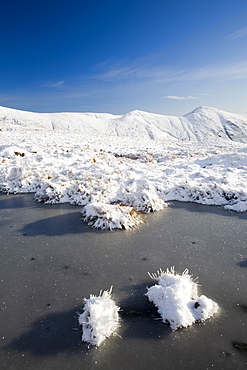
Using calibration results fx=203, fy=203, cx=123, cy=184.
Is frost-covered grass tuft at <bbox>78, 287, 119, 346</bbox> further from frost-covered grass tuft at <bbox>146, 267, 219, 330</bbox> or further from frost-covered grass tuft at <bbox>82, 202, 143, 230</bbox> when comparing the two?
frost-covered grass tuft at <bbox>82, 202, 143, 230</bbox>

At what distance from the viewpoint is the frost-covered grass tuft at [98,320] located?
3.27 meters

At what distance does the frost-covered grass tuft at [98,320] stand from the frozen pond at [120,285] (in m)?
0.11

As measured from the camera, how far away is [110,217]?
7.57 metres

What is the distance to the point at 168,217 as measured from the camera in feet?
27.3

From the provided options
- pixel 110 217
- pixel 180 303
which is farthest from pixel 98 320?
pixel 110 217

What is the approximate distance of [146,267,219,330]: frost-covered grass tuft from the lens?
3559 mm

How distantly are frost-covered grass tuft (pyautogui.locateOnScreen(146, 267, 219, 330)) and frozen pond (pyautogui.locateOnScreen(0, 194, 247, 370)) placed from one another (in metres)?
0.12

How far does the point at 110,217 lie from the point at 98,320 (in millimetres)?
4299

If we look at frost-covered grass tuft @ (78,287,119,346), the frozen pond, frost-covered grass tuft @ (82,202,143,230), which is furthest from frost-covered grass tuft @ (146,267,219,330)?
frost-covered grass tuft @ (82,202,143,230)

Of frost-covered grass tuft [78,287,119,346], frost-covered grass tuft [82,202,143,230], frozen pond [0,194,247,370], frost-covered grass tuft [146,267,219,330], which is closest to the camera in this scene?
frozen pond [0,194,247,370]

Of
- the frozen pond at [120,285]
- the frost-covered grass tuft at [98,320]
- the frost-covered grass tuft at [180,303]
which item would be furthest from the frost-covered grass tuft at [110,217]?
the frost-covered grass tuft at [98,320]

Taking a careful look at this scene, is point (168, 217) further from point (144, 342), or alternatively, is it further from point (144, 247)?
point (144, 342)

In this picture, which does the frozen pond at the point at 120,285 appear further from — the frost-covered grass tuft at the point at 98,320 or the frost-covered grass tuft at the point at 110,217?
the frost-covered grass tuft at the point at 110,217

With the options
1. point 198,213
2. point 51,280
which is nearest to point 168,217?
point 198,213
